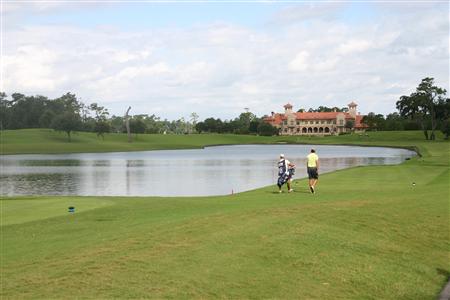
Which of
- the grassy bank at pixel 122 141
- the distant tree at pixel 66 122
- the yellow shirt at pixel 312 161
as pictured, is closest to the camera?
the yellow shirt at pixel 312 161

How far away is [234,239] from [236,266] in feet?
6.10

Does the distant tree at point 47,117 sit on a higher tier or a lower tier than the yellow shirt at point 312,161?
higher

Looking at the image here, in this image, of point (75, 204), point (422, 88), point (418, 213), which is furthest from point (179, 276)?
point (422, 88)

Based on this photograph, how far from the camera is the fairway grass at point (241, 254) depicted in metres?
10.4

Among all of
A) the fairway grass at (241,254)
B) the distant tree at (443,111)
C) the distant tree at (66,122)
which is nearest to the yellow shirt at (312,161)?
the fairway grass at (241,254)

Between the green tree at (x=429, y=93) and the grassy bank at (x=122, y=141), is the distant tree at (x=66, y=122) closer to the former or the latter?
the grassy bank at (x=122, y=141)

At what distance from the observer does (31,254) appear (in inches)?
543

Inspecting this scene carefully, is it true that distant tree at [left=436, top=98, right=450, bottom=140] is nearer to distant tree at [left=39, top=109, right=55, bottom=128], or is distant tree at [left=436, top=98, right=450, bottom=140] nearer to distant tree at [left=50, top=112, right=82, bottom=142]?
distant tree at [left=50, top=112, right=82, bottom=142]

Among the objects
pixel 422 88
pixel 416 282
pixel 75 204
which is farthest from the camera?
pixel 422 88

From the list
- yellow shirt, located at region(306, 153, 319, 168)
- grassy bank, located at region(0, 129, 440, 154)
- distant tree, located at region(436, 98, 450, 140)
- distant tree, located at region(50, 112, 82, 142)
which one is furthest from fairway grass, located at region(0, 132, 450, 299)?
distant tree, located at region(436, 98, 450, 140)

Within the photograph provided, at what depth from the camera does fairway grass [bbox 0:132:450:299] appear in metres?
10.4

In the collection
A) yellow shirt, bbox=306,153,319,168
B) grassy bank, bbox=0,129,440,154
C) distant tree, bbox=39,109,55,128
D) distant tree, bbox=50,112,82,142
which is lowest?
grassy bank, bbox=0,129,440,154

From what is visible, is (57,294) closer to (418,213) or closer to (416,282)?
(416,282)

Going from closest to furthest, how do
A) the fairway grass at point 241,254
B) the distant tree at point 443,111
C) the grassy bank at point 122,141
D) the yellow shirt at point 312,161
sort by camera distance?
the fairway grass at point 241,254 → the yellow shirt at point 312,161 → the grassy bank at point 122,141 → the distant tree at point 443,111
